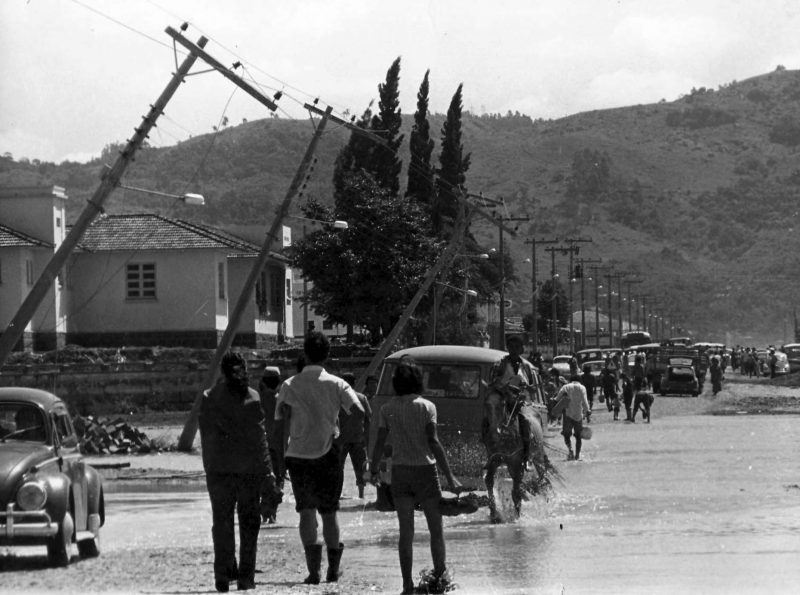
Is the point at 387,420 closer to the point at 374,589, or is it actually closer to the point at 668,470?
the point at 374,589

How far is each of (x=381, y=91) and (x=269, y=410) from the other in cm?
6066

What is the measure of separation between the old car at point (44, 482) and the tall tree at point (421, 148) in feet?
216

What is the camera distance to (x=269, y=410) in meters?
19.2

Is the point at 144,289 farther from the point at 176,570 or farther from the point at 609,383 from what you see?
the point at 176,570

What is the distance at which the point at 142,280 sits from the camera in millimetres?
64812

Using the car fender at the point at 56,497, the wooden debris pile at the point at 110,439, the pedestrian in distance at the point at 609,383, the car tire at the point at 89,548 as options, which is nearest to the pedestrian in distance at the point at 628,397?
the pedestrian in distance at the point at 609,383

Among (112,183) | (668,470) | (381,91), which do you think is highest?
(381,91)

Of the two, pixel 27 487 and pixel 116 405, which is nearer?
pixel 27 487

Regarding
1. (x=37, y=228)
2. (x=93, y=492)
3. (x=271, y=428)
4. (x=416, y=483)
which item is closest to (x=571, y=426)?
(x=271, y=428)

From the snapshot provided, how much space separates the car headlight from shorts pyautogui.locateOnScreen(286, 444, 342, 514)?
85.9 inches

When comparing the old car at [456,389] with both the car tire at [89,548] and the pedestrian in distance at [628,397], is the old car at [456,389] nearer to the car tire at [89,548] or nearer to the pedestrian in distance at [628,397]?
the car tire at [89,548]

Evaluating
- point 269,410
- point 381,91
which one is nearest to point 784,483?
point 269,410

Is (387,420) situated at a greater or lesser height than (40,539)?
greater

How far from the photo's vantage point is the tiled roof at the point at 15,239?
58531 mm
